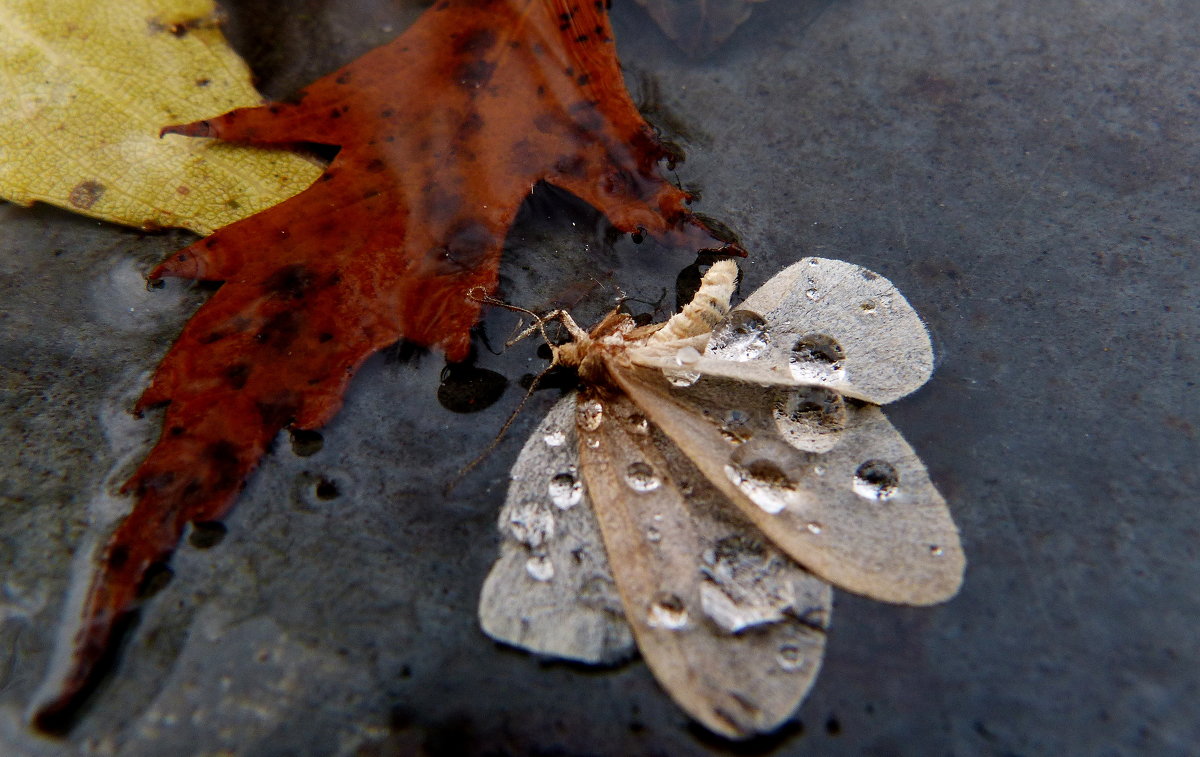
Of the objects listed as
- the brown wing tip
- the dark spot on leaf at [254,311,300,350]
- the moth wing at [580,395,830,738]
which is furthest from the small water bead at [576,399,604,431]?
the brown wing tip

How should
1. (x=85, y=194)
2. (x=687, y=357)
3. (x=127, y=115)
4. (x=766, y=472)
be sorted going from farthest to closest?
(x=127, y=115), (x=85, y=194), (x=687, y=357), (x=766, y=472)

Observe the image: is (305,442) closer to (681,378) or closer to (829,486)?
(681,378)

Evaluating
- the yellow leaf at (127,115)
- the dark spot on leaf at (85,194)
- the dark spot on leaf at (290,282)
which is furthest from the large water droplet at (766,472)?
the dark spot on leaf at (85,194)

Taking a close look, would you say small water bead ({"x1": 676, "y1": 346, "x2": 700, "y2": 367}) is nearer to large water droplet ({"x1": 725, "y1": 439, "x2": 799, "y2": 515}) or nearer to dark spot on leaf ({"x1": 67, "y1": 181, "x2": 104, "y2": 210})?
large water droplet ({"x1": 725, "y1": 439, "x2": 799, "y2": 515})

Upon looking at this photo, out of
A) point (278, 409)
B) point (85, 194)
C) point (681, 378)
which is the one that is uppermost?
point (85, 194)

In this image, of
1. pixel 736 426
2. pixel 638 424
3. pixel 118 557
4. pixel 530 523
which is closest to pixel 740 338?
pixel 736 426

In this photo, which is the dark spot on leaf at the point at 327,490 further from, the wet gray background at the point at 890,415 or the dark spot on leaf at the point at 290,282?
the dark spot on leaf at the point at 290,282

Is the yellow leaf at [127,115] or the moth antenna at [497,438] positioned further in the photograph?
the yellow leaf at [127,115]
